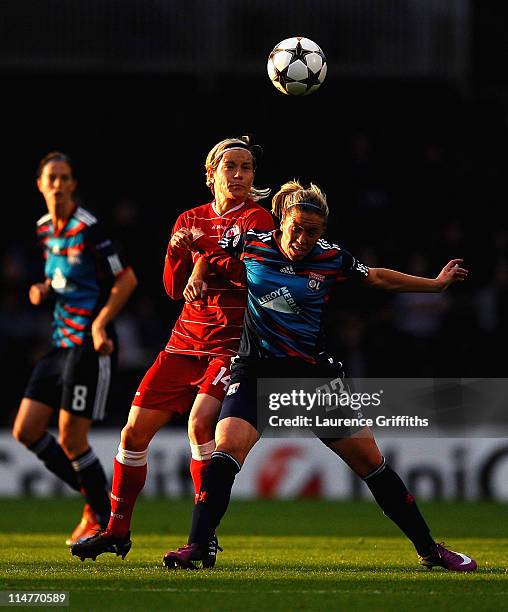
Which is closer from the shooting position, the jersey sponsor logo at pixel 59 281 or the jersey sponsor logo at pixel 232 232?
the jersey sponsor logo at pixel 232 232

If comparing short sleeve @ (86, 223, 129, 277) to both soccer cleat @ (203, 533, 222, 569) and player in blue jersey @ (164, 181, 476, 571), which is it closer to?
player in blue jersey @ (164, 181, 476, 571)

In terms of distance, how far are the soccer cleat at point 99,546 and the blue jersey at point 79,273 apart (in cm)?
210

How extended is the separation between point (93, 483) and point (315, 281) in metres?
2.87

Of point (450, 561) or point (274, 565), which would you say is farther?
point (274, 565)

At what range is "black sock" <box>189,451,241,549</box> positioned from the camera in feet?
22.8

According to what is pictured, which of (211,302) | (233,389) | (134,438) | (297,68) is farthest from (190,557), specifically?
(297,68)

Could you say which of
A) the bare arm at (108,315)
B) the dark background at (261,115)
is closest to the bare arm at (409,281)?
the bare arm at (108,315)

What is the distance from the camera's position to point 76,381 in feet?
30.6

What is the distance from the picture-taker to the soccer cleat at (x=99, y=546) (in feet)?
25.1

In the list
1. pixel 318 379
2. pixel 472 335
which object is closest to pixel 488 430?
pixel 472 335

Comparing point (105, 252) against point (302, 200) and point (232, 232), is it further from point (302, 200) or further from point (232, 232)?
point (302, 200)

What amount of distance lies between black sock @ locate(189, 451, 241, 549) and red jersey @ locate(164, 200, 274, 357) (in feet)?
2.97

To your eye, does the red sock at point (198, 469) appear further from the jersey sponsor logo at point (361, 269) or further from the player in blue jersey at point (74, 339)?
the player in blue jersey at point (74, 339)

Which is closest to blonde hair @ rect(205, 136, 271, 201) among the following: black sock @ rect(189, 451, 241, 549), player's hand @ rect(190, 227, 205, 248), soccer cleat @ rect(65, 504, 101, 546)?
player's hand @ rect(190, 227, 205, 248)
